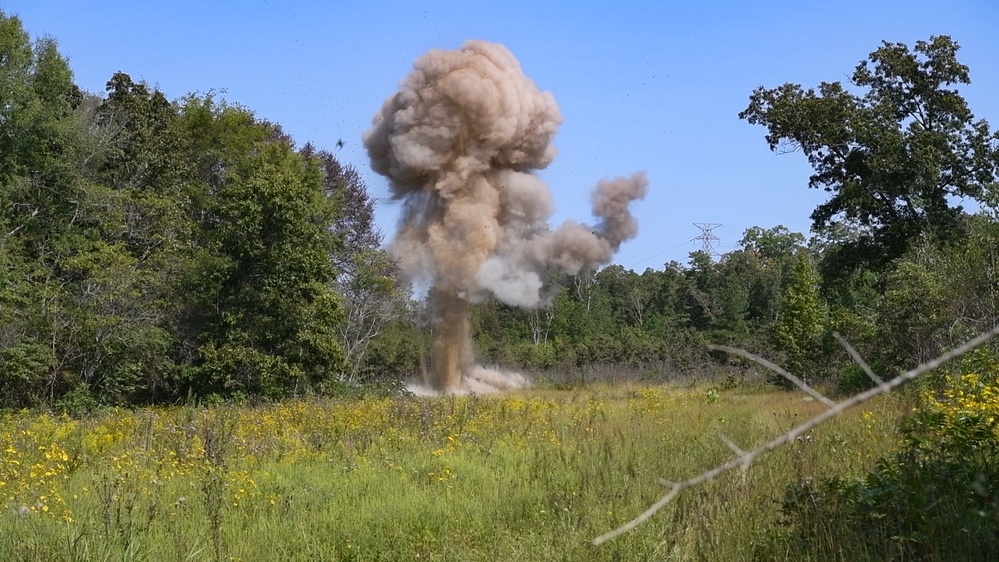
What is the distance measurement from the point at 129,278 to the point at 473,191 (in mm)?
12352

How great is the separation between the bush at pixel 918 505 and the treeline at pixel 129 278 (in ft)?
65.2

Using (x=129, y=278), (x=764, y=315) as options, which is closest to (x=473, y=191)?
(x=129, y=278)

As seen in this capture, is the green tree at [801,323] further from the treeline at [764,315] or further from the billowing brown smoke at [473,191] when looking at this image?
the billowing brown smoke at [473,191]

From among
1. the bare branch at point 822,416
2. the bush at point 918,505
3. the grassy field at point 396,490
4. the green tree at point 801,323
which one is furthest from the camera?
the green tree at point 801,323

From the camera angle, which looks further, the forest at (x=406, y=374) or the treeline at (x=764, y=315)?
the treeline at (x=764, y=315)

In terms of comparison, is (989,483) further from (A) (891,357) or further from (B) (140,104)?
(B) (140,104)

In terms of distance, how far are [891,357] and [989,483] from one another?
17503 millimetres

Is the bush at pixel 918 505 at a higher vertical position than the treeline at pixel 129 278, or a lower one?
lower

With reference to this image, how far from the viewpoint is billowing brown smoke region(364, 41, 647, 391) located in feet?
109

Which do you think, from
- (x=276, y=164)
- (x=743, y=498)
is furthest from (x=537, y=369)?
(x=743, y=498)

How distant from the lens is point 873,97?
29484mm

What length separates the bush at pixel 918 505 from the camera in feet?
15.5

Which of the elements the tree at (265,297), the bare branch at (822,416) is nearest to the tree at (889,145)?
the tree at (265,297)

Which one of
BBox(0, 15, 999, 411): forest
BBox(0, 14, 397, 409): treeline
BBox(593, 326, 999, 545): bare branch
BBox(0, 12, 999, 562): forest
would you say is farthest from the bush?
BBox(0, 14, 397, 409): treeline
